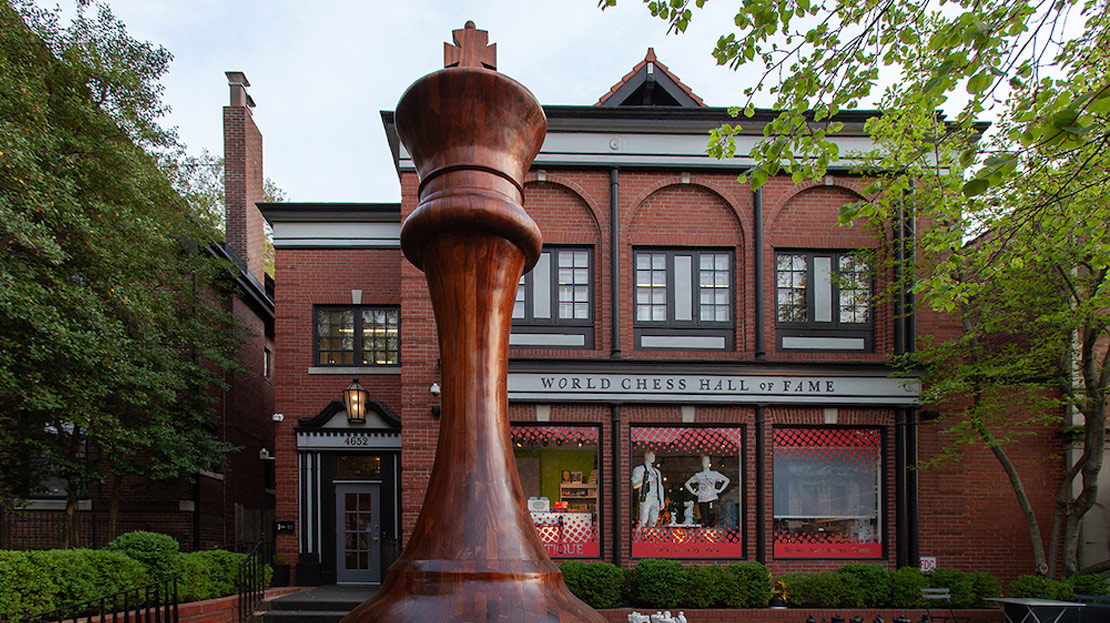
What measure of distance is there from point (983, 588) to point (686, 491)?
4971mm

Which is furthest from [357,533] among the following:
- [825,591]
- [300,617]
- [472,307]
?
[472,307]

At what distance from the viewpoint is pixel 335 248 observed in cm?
1599

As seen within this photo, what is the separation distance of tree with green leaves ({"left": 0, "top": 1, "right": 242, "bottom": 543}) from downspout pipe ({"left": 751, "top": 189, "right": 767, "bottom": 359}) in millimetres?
10247

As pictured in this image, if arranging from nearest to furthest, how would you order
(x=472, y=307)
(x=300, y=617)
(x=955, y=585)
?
(x=472, y=307) → (x=300, y=617) → (x=955, y=585)

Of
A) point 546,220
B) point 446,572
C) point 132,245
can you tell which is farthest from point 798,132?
point 132,245

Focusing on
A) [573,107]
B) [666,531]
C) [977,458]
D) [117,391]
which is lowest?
[666,531]

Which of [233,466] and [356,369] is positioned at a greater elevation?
[356,369]

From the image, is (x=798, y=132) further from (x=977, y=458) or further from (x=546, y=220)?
(x=977, y=458)

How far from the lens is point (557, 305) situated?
44.0 ft

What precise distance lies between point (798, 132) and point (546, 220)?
8484mm

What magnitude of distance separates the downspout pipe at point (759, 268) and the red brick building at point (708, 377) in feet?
0.13

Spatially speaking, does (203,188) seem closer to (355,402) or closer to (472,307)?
(355,402)

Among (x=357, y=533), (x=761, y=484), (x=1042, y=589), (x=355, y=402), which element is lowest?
(x=1042, y=589)

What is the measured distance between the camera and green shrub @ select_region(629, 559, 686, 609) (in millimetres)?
11656
